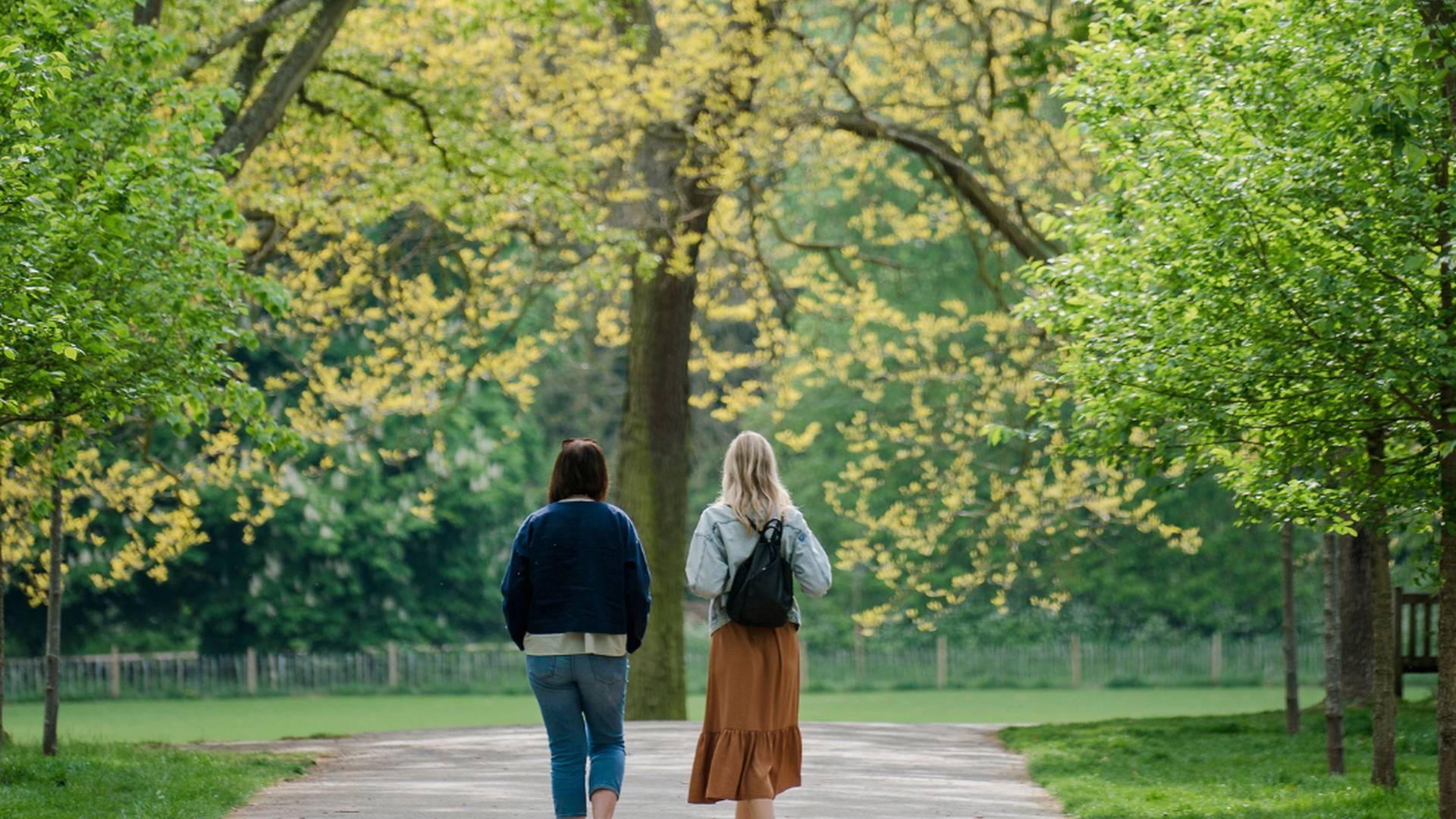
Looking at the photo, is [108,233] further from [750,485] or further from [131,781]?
[750,485]

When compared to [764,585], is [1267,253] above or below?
above

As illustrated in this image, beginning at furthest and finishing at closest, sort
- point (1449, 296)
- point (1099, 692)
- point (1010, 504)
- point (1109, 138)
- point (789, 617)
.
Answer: point (1099, 692) → point (1010, 504) → point (1109, 138) → point (1449, 296) → point (789, 617)

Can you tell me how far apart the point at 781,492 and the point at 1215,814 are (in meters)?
3.69

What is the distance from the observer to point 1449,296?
28.7ft

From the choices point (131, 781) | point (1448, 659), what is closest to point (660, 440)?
point (131, 781)

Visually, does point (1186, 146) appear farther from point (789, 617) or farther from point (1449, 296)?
point (789, 617)

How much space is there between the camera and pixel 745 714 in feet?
25.1

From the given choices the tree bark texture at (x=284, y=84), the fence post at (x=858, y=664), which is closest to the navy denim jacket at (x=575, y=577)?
the tree bark texture at (x=284, y=84)

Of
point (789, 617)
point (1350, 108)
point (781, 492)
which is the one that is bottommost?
point (789, 617)

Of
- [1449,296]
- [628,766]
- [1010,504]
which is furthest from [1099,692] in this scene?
[1449,296]

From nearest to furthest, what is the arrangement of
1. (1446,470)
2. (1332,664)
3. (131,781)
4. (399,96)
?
1. (1446,470)
2. (131,781)
3. (1332,664)
4. (399,96)

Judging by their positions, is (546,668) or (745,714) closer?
(546,668)

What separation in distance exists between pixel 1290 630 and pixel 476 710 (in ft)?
62.6

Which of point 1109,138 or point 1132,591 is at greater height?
point 1109,138
